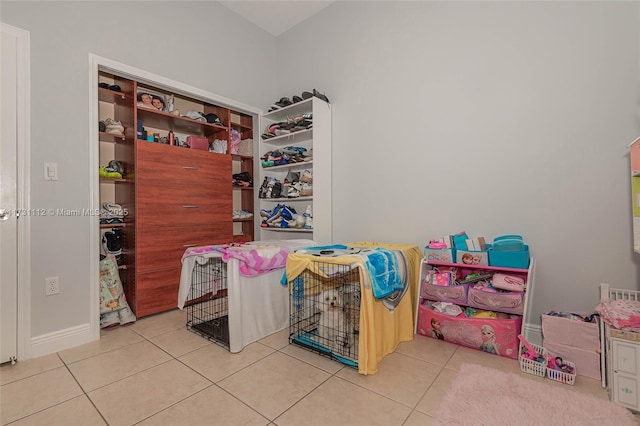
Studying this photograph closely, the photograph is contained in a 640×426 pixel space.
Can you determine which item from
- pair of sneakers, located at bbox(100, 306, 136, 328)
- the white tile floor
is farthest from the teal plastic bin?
pair of sneakers, located at bbox(100, 306, 136, 328)

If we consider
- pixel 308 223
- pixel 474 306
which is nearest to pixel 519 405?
pixel 474 306

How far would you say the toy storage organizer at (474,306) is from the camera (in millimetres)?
1877

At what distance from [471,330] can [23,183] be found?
3177 mm

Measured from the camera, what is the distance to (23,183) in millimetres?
1973

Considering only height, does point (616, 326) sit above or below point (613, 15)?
below

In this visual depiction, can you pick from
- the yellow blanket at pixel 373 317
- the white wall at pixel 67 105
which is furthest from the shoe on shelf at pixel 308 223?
the white wall at pixel 67 105

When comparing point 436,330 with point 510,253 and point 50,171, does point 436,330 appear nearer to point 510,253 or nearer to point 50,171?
point 510,253

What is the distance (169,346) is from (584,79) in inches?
133

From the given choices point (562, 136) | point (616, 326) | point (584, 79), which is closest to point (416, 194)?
point (562, 136)

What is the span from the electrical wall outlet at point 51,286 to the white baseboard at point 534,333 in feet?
11.0

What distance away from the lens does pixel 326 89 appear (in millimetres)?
3307

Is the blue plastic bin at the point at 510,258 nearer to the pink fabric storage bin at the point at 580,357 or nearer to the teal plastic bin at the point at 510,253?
the teal plastic bin at the point at 510,253

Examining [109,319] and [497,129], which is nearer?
[497,129]

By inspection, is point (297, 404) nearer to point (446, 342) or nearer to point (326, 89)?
point (446, 342)
